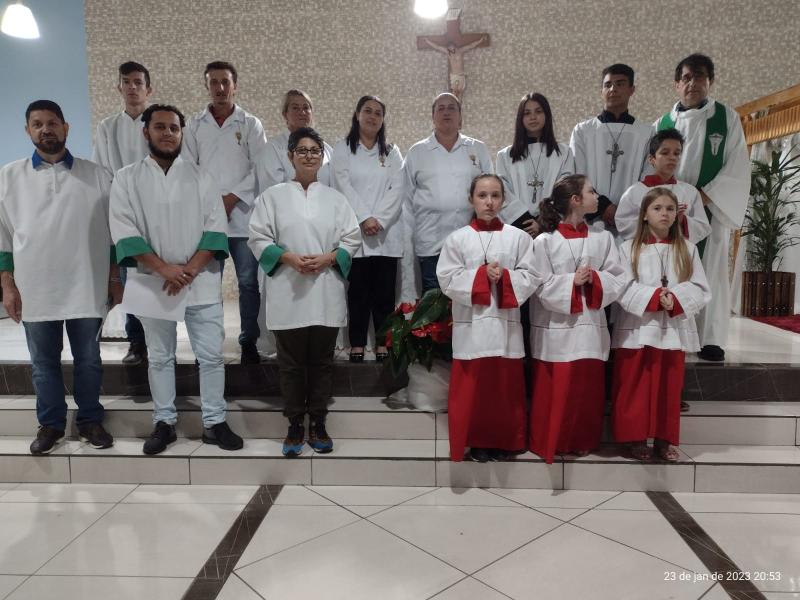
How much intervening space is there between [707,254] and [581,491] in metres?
1.54

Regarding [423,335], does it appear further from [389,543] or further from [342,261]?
[389,543]

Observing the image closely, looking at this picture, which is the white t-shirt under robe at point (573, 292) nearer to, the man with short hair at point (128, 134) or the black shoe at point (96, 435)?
the black shoe at point (96, 435)

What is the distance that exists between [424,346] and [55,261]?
169 centimetres

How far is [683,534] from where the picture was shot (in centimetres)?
213

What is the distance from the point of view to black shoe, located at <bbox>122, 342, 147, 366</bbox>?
126 inches

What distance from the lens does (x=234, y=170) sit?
127 inches

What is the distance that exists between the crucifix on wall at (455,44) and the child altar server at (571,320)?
147 inches

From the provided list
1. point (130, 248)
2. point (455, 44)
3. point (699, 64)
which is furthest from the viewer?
point (455, 44)

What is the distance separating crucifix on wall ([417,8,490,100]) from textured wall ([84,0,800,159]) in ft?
0.44

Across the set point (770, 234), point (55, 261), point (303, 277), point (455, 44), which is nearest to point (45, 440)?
point (55, 261)

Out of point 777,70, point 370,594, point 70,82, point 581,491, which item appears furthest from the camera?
point 70,82

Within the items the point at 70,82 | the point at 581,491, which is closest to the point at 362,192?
the point at 581,491

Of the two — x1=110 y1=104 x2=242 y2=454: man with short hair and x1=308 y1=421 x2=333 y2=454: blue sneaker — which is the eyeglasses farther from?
x1=308 y1=421 x2=333 y2=454: blue sneaker

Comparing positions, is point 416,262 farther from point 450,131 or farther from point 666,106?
point 666,106
